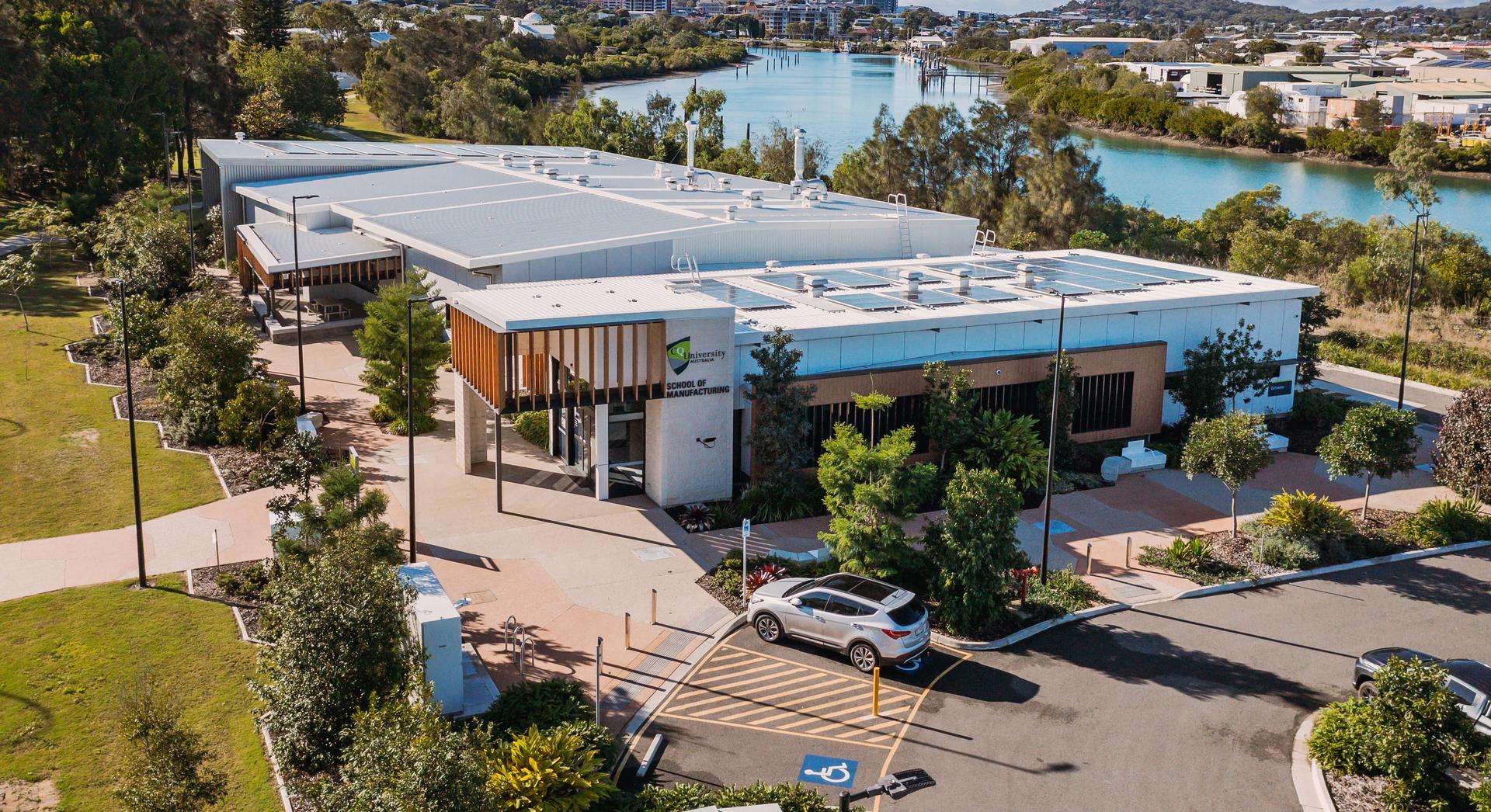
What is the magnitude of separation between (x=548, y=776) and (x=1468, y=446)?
24331 millimetres

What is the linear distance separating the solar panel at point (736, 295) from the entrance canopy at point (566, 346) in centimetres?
390

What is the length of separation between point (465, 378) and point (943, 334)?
12734mm

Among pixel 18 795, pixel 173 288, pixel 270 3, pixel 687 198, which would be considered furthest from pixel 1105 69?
pixel 18 795

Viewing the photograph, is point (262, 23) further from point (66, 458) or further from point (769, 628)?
point (769, 628)

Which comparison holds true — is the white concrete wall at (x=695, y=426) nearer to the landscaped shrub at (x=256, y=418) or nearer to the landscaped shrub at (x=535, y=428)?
the landscaped shrub at (x=535, y=428)

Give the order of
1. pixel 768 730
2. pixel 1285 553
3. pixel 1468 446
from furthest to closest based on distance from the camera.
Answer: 1. pixel 1468 446
2. pixel 1285 553
3. pixel 768 730

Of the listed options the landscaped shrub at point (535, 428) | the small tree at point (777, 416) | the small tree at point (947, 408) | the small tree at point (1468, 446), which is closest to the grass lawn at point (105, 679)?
the landscaped shrub at point (535, 428)

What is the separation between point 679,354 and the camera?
94.3ft

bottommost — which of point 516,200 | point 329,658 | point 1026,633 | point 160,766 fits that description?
A: point 1026,633

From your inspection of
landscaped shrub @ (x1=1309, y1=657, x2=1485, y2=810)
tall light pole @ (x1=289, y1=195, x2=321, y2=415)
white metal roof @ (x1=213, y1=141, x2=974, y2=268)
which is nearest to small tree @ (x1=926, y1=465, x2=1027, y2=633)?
landscaped shrub @ (x1=1309, y1=657, x2=1485, y2=810)

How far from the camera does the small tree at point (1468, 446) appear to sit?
2872cm

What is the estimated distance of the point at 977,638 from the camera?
22.7 metres

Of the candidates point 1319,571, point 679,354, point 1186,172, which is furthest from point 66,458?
point 1186,172

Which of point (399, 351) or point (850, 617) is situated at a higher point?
point (399, 351)
